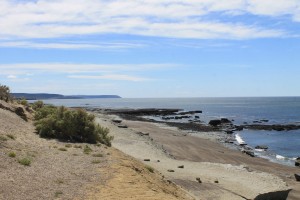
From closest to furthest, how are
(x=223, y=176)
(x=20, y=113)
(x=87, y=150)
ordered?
(x=87, y=150) < (x=223, y=176) < (x=20, y=113)

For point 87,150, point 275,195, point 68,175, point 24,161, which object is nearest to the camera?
point 68,175

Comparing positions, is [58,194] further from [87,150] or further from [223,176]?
[223,176]

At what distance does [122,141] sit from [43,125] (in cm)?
1389

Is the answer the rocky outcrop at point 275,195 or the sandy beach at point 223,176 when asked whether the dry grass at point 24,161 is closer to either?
the sandy beach at point 223,176

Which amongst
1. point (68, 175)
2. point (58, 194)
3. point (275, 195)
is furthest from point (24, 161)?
point (275, 195)

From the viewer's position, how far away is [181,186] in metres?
20.1

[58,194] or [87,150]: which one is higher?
[87,150]

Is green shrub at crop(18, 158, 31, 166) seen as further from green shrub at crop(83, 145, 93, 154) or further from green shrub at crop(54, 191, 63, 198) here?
green shrub at crop(83, 145, 93, 154)

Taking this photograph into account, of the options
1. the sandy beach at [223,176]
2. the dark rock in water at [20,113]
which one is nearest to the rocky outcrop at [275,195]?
the sandy beach at [223,176]

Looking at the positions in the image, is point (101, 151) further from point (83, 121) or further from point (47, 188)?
point (47, 188)

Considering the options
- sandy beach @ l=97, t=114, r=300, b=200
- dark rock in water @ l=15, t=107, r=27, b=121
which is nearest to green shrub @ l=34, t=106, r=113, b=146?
dark rock in water @ l=15, t=107, r=27, b=121

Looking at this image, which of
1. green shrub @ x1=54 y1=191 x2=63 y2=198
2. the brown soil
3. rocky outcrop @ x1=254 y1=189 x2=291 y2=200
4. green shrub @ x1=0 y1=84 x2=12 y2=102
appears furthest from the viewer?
green shrub @ x1=0 y1=84 x2=12 y2=102

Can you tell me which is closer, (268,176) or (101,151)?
(101,151)

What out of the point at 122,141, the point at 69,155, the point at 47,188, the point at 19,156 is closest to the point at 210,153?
the point at 122,141
